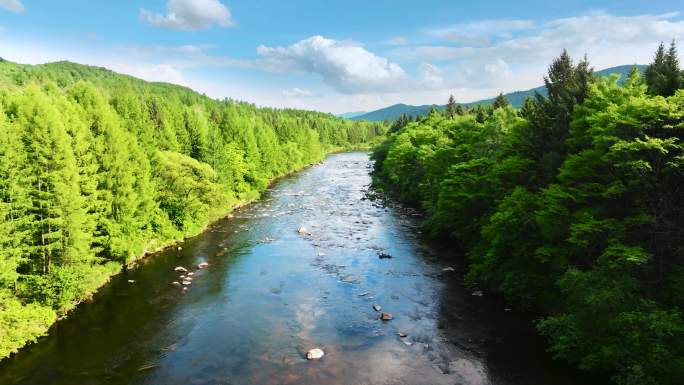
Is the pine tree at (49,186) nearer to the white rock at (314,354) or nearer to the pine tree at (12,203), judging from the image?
the pine tree at (12,203)

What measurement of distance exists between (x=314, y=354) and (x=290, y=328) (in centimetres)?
414

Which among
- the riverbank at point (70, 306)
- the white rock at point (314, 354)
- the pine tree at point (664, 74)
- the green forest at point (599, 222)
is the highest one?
the pine tree at point (664, 74)

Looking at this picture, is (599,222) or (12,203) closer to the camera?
(599,222)

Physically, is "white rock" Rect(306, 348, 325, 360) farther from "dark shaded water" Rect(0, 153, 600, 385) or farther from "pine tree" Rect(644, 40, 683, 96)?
"pine tree" Rect(644, 40, 683, 96)

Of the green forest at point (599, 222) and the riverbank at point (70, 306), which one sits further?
the riverbank at point (70, 306)

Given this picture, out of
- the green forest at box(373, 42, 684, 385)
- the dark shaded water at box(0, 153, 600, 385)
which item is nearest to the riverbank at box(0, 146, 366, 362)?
the dark shaded water at box(0, 153, 600, 385)

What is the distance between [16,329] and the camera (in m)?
25.8

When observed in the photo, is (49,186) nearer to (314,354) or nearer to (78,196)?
(78,196)

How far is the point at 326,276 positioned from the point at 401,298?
26.2 feet

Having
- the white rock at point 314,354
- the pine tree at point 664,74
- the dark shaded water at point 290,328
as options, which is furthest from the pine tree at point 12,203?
the pine tree at point 664,74

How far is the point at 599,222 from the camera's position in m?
22.7

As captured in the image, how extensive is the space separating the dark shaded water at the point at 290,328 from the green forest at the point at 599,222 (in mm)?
3127

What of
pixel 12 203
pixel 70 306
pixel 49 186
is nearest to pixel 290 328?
pixel 70 306

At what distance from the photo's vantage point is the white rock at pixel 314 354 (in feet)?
83.9
